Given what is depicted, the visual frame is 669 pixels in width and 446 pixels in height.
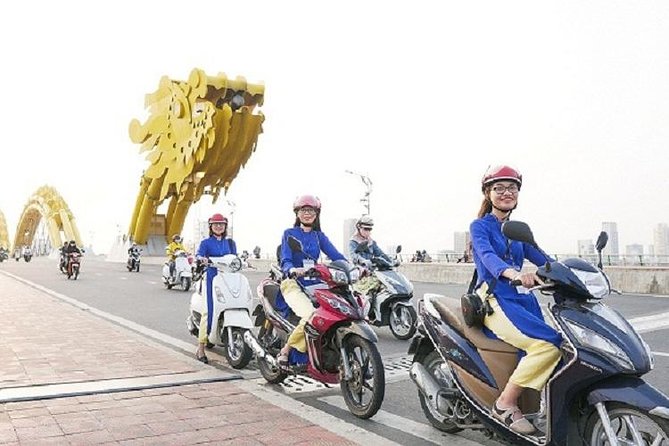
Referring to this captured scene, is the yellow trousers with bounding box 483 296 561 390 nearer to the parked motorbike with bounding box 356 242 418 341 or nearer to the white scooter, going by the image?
the parked motorbike with bounding box 356 242 418 341

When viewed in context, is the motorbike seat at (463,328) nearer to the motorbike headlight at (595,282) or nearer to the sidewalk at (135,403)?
the motorbike headlight at (595,282)

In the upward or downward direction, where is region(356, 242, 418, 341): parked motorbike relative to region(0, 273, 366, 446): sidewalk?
upward

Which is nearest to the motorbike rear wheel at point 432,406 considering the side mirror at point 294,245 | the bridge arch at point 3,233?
the side mirror at point 294,245

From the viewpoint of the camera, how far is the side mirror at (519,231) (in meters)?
3.12

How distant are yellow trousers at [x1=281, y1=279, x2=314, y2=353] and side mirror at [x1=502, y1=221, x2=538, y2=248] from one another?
233 cm

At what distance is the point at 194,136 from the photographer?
37.7 meters

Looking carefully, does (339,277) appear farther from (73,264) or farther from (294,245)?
(73,264)

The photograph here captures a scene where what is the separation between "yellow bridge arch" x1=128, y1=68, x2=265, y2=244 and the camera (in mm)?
36469

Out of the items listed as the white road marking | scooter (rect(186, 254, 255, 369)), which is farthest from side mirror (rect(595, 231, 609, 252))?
scooter (rect(186, 254, 255, 369))

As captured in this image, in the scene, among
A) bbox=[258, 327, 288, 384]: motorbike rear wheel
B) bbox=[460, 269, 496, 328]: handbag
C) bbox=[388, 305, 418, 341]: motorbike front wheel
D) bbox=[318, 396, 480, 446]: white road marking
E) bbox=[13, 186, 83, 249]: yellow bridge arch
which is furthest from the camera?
bbox=[13, 186, 83, 249]: yellow bridge arch

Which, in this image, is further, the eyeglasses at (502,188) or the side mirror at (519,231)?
the eyeglasses at (502,188)

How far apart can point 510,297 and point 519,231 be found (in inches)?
24.4

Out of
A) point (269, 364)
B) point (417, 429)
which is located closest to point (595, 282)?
point (417, 429)

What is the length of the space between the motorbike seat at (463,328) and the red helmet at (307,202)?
6.03 feet
